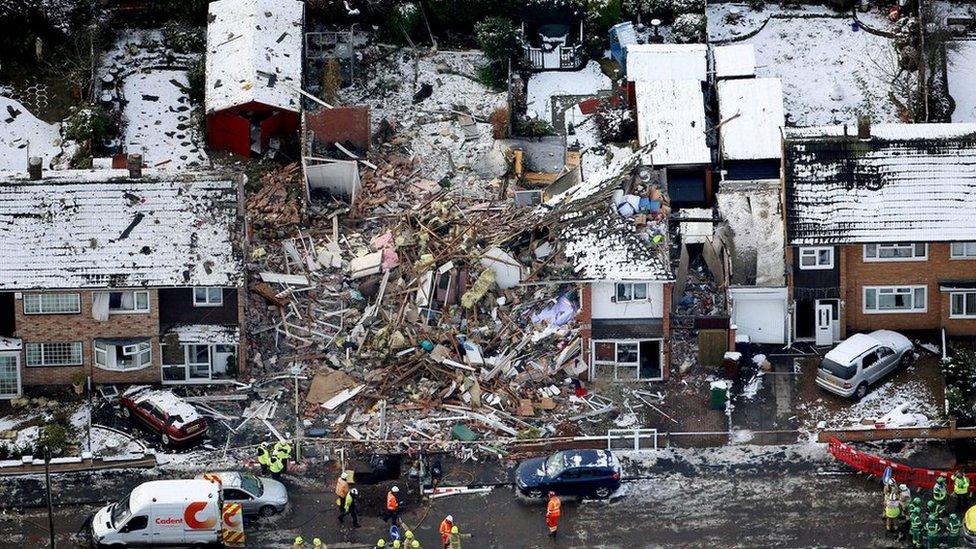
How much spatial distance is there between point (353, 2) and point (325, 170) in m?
10.2

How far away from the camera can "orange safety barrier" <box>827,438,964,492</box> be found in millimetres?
75500

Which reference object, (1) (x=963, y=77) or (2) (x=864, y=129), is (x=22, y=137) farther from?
(1) (x=963, y=77)

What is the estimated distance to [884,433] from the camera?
77.9 metres

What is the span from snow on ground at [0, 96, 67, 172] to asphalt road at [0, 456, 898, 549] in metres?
17.1

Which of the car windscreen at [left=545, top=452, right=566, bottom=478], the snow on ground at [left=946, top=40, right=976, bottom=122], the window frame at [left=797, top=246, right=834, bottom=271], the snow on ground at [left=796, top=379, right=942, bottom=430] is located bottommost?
the car windscreen at [left=545, top=452, right=566, bottom=478]

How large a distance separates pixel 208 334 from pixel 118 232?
4654 millimetres

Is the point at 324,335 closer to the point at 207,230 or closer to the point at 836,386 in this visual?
the point at 207,230

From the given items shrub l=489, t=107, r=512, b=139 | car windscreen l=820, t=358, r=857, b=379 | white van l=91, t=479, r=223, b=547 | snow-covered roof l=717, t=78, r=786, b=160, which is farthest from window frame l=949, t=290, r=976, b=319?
white van l=91, t=479, r=223, b=547

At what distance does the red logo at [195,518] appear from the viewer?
73312mm

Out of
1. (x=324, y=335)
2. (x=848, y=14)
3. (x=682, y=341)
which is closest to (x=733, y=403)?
(x=682, y=341)

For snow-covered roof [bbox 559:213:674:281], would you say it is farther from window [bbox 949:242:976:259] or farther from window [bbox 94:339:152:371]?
window [bbox 94:339:152:371]

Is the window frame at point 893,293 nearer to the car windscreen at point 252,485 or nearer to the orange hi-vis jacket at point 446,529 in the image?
the orange hi-vis jacket at point 446,529

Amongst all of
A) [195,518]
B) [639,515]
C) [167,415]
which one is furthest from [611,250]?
[195,518]

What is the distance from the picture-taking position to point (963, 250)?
8256cm
